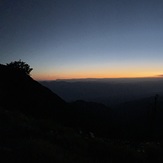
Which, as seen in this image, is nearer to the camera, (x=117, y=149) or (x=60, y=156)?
(x=60, y=156)

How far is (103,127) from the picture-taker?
3797 centimetres

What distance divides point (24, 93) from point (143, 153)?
93.5 feet

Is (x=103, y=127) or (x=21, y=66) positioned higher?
(x=21, y=66)

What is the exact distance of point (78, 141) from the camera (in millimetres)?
12211

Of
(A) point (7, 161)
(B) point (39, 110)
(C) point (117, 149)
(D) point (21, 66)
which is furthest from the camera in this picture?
(D) point (21, 66)

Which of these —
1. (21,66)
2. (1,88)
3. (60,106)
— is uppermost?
(21,66)

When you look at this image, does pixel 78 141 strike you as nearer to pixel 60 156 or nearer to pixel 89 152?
pixel 89 152

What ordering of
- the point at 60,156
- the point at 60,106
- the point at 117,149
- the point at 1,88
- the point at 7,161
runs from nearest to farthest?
the point at 7,161
the point at 60,156
the point at 117,149
the point at 1,88
the point at 60,106

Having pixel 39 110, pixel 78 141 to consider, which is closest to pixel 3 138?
pixel 78 141

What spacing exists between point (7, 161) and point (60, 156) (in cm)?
190

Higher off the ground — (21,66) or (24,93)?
(21,66)

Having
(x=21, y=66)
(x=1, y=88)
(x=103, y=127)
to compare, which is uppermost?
(x=21, y=66)

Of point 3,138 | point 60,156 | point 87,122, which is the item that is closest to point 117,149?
point 60,156

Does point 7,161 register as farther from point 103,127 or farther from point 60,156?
point 103,127
